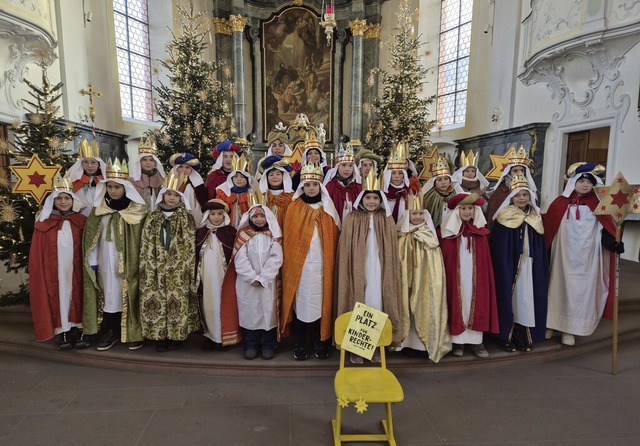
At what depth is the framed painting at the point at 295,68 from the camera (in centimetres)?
1347

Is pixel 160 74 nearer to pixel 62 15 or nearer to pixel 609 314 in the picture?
pixel 62 15

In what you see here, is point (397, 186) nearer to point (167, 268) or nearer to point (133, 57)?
point (167, 268)

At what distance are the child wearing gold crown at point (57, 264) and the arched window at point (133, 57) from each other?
954cm

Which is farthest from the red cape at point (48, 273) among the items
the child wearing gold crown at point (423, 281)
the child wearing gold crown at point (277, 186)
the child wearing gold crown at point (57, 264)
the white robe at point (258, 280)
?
the child wearing gold crown at point (423, 281)

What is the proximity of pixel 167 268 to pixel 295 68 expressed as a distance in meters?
12.0

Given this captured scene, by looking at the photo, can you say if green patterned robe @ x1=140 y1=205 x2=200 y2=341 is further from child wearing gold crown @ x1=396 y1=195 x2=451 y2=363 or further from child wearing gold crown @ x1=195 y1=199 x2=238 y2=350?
child wearing gold crown @ x1=396 y1=195 x2=451 y2=363

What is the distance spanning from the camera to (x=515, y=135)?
9.73m

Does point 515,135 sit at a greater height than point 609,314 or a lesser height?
greater

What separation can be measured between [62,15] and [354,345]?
1101 centimetres

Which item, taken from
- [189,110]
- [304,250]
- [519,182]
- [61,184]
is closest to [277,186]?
[304,250]

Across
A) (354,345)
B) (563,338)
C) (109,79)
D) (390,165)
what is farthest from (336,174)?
(109,79)

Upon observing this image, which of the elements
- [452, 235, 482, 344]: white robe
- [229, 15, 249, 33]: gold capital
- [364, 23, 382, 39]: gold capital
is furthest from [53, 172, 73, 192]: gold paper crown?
[364, 23, 382, 39]: gold capital

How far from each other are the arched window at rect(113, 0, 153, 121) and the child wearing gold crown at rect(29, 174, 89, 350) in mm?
9544

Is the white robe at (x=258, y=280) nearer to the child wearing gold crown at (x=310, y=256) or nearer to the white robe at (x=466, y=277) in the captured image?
the child wearing gold crown at (x=310, y=256)
